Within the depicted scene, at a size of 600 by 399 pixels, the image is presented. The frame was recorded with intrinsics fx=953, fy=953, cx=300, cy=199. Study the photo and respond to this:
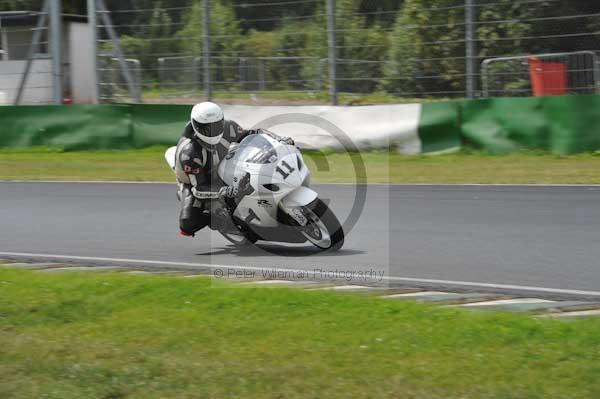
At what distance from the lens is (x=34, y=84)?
19.7m

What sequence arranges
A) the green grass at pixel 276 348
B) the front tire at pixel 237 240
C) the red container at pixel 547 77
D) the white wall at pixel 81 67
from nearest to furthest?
the green grass at pixel 276 348 → the front tire at pixel 237 240 → the red container at pixel 547 77 → the white wall at pixel 81 67

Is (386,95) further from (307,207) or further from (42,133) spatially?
(307,207)

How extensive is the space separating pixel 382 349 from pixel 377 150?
11.2 m

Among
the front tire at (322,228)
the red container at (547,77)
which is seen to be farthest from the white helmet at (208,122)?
the red container at (547,77)

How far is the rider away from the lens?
27.3 feet

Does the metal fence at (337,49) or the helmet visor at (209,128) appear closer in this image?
the helmet visor at (209,128)

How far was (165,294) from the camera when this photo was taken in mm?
6812

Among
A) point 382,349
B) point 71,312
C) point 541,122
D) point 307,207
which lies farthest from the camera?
point 541,122

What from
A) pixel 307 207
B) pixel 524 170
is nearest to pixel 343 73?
pixel 524 170

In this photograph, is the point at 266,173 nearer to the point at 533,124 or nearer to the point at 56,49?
the point at 533,124

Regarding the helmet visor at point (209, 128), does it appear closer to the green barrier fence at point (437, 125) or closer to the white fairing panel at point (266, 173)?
the white fairing panel at point (266, 173)

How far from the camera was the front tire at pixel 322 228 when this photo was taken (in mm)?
8289

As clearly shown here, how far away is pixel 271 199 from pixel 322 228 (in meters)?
0.58

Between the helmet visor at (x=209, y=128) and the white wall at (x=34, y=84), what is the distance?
38.8 feet
